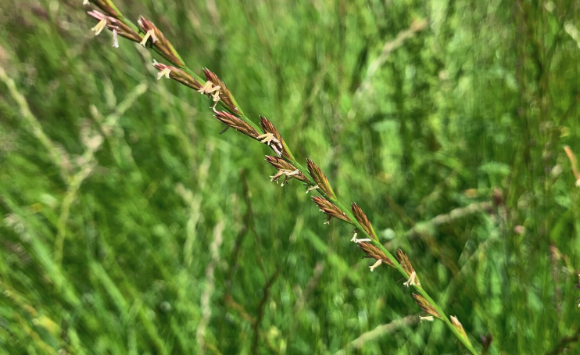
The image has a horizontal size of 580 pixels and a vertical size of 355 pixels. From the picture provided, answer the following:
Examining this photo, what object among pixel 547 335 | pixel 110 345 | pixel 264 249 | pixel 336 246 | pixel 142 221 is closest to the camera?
pixel 547 335

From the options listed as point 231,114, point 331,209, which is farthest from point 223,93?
point 331,209

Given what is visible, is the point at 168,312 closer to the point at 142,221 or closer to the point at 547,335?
the point at 142,221

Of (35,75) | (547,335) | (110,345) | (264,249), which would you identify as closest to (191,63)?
(35,75)

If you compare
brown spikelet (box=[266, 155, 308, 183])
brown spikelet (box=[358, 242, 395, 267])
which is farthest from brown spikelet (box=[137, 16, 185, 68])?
brown spikelet (box=[358, 242, 395, 267])

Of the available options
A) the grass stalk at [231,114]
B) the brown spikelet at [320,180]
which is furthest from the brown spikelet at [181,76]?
the brown spikelet at [320,180]

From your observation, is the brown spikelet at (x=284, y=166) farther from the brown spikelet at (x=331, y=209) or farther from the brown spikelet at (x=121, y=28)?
the brown spikelet at (x=121, y=28)

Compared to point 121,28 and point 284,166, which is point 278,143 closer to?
point 284,166
